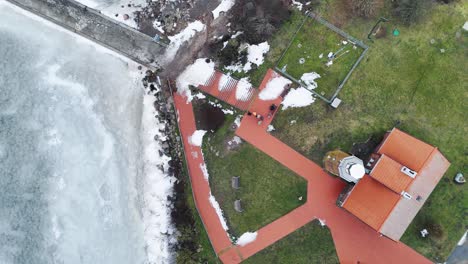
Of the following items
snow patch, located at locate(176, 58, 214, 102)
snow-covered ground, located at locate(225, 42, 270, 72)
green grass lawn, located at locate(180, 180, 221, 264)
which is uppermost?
snow-covered ground, located at locate(225, 42, 270, 72)

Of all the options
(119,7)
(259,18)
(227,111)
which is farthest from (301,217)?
(119,7)

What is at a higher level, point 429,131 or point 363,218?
point 429,131

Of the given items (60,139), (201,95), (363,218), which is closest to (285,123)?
(201,95)

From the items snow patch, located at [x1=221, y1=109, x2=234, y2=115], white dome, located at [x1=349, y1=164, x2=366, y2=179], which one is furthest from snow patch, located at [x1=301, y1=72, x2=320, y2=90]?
white dome, located at [x1=349, y1=164, x2=366, y2=179]

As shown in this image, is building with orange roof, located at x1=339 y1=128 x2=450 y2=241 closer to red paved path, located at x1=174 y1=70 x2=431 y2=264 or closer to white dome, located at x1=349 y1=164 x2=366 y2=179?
white dome, located at x1=349 y1=164 x2=366 y2=179

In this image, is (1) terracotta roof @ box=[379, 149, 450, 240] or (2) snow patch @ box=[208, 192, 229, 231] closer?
(1) terracotta roof @ box=[379, 149, 450, 240]

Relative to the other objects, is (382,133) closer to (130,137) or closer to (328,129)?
(328,129)

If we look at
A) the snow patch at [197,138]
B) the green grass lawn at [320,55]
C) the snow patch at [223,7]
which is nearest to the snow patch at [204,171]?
the snow patch at [197,138]
